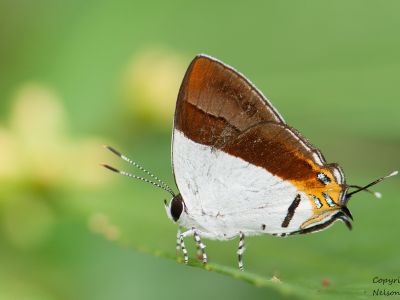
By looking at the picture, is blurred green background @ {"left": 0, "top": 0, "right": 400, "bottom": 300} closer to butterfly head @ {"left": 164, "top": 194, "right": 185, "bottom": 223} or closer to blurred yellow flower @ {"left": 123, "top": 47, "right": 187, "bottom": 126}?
blurred yellow flower @ {"left": 123, "top": 47, "right": 187, "bottom": 126}

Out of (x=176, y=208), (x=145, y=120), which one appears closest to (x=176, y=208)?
(x=176, y=208)

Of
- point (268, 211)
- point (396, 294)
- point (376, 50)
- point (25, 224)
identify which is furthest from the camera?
point (376, 50)

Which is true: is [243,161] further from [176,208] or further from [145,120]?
[145,120]

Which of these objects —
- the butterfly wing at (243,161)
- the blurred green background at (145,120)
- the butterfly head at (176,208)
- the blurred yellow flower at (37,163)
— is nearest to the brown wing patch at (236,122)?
the butterfly wing at (243,161)

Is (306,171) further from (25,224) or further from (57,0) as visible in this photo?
(57,0)

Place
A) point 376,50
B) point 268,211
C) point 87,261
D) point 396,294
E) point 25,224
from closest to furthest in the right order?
point 396,294 < point 25,224 < point 268,211 < point 87,261 < point 376,50

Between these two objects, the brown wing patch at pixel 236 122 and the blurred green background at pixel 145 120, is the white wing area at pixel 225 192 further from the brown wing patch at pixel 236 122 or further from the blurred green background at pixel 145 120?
the blurred green background at pixel 145 120

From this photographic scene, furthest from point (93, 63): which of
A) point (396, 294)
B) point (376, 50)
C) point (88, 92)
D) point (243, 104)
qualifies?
point (396, 294)

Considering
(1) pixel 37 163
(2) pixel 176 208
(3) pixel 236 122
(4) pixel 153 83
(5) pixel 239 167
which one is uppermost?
(4) pixel 153 83
